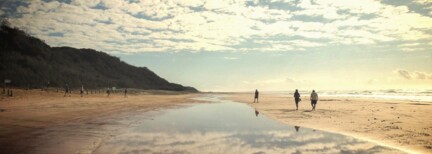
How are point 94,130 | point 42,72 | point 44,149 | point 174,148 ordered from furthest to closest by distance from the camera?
1. point 42,72
2. point 94,130
3. point 174,148
4. point 44,149

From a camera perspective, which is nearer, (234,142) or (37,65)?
(234,142)

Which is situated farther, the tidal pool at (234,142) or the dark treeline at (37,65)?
the dark treeline at (37,65)

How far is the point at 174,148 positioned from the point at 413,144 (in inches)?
326

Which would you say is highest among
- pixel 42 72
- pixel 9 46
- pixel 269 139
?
pixel 9 46

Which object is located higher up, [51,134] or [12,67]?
[12,67]

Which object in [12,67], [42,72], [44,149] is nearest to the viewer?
[44,149]

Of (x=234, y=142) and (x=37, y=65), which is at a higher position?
(x=37, y=65)

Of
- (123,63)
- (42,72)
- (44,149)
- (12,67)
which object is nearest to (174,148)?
(44,149)

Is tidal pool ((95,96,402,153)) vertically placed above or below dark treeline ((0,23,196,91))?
below

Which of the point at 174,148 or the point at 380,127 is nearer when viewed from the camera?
the point at 174,148

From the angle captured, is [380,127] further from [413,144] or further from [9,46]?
[9,46]

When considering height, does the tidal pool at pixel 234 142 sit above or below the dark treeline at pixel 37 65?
below

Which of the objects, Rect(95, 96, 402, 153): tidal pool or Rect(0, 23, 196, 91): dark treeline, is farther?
Rect(0, 23, 196, 91): dark treeline

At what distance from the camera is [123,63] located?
197 meters
